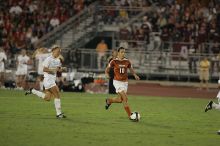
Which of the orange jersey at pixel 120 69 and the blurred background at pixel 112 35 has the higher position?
the blurred background at pixel 112 35

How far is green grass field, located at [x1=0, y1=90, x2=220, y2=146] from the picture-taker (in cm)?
1421

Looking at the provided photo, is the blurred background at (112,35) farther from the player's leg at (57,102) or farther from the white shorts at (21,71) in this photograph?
the player's leg at (57,102)

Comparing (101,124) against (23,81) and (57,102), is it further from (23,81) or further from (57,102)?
(23,81)

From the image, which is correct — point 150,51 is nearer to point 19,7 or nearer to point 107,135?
point 19,7

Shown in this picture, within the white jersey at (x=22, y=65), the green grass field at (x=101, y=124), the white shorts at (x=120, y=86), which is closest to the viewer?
the green grass field at (x=101, y=124)

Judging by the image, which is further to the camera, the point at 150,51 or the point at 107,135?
the point at 150,51

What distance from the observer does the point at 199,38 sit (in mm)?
36312

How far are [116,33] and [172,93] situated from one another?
26.1 feet

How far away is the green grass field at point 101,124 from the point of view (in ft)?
46.6

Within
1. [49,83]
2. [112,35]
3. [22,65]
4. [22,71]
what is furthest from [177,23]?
[49,83]

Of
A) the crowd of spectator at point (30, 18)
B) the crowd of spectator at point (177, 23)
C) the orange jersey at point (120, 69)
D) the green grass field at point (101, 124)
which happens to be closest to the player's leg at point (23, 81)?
the green grass field at point (101, 124)

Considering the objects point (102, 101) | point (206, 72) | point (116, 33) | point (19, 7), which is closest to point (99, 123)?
point (102, 101)

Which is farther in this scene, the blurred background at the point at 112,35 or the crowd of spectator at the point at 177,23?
the crowd of spectator at the point at 177,23

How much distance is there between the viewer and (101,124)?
1752 cm
